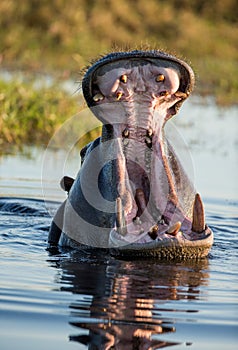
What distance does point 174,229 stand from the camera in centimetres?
443

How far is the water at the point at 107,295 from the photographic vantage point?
3566 millimetres

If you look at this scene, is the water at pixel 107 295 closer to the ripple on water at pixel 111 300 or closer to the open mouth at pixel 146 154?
the ripple on water at pixel 111 300

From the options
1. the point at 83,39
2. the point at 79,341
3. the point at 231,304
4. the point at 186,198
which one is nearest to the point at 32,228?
the point at 186,198

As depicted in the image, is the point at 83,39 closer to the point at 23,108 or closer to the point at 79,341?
the point at 23,108

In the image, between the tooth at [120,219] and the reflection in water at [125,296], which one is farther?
the tooth at [120,219]

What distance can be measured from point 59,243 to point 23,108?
4.82 m

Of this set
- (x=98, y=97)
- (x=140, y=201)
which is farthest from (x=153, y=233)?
(x=98, y=97)

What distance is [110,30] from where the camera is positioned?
66.2 ft

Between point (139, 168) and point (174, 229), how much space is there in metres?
0.44

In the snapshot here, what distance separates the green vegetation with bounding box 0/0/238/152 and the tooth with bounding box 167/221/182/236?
894cm

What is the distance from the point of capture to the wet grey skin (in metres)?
4.45

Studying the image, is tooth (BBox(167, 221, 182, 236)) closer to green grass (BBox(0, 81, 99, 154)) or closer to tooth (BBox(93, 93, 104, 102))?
tooth (BBox(93, 93, 104, 102))

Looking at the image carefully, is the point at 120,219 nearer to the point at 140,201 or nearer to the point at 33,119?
the point at 140,201

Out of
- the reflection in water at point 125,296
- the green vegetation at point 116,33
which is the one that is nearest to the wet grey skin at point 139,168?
the reflection in water at point 125,296
